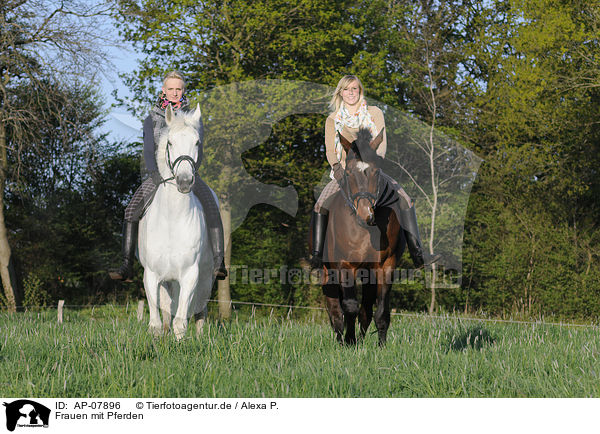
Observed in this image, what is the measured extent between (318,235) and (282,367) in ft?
6.29

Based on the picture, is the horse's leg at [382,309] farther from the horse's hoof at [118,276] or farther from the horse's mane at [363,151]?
the horse's hoof at [118,276]

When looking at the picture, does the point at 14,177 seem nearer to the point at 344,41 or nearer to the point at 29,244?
the point at 29,244

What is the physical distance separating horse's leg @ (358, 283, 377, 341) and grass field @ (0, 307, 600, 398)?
0.43 feet

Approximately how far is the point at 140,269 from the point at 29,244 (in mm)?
4477

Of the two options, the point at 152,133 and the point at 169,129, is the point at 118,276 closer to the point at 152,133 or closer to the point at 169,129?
the point at 152,133

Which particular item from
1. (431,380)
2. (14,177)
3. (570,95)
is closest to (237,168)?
(14,177)

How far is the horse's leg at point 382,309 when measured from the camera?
20.7 ft

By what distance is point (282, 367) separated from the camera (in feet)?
17.6

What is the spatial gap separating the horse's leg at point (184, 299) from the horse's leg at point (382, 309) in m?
2.13

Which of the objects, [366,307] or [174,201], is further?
[366,307]

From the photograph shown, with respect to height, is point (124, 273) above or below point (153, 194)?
below
